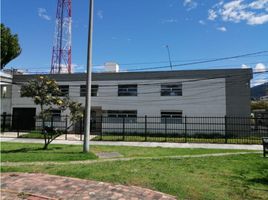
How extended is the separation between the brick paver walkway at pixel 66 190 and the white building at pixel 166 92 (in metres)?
21.6

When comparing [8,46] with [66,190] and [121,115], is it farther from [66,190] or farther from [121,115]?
[66,190]

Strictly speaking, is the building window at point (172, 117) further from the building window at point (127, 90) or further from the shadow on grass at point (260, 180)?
the shadow on grass at point (260, 180)

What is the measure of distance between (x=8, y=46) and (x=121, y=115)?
12.7m

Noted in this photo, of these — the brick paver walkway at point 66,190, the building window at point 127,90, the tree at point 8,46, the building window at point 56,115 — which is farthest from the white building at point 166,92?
the brick paver walkway at point 66,190

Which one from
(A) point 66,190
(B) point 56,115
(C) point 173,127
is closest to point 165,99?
(C) point 173,127

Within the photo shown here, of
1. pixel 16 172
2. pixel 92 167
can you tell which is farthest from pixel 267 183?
pixel 16 172

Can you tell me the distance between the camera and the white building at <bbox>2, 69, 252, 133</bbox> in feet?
93.5

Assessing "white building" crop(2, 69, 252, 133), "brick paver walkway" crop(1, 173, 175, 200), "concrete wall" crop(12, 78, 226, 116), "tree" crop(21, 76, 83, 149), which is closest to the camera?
"brick paver walkway" crop(1, 173, 175, 200)

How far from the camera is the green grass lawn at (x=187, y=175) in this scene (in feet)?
25.1

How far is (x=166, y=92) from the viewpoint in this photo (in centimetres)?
3005

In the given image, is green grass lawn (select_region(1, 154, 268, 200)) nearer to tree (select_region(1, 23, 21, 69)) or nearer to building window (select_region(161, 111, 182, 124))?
building window (select_region(161, 111, 182, 124))

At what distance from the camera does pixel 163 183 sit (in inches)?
325

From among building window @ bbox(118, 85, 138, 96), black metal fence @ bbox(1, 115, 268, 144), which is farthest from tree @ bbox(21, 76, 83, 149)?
building window @ bbox(118, 85, 138, 96)

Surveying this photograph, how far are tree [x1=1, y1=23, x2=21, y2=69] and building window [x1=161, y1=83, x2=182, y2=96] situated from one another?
14711mm
